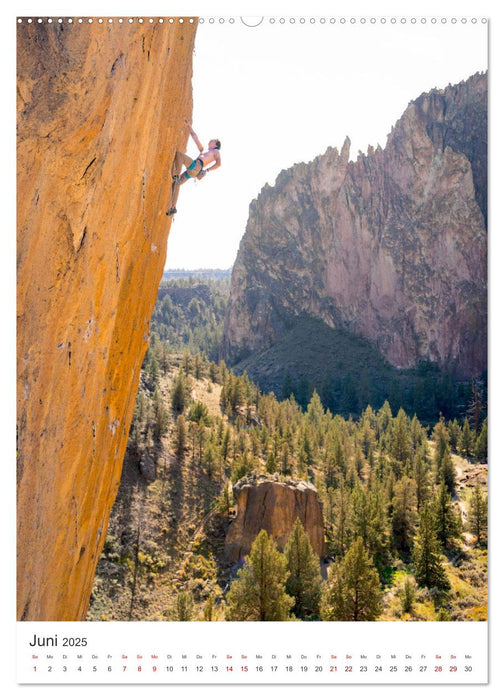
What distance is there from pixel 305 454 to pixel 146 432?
496 inches

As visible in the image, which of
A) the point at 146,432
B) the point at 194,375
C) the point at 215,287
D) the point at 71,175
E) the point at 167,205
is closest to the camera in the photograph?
the point at 71,175

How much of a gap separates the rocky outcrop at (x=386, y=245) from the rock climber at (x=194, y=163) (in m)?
66.1

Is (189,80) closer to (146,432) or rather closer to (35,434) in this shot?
(35,434)

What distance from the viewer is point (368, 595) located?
1677cm

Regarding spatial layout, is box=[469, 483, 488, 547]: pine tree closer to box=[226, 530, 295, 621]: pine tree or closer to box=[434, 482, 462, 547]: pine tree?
box=[434, 482, 462, 547]: pine tree

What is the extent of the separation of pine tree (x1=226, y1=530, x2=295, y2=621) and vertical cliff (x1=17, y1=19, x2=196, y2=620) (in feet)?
39.6

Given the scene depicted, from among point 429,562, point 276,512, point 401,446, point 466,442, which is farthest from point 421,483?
point 429,562

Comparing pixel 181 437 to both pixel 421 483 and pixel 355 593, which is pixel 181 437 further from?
pixel 355 593

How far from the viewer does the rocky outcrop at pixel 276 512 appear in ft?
88.3

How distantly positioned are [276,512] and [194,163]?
74.1 ft

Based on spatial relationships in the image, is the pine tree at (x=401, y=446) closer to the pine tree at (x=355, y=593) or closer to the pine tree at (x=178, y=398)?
the pine tree at (x=178, y=398)

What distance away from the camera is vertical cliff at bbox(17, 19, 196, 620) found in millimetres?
5395
